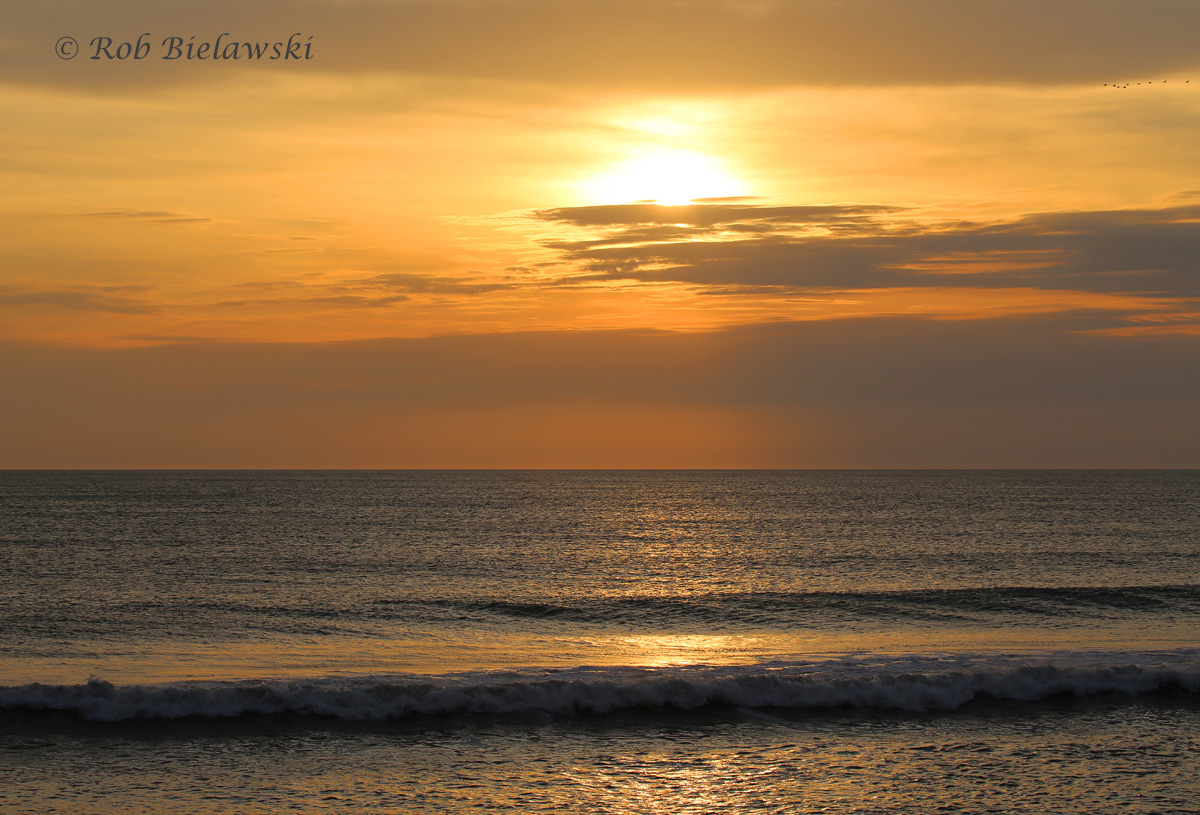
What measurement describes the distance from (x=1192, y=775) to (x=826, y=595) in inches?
851

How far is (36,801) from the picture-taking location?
1334cm

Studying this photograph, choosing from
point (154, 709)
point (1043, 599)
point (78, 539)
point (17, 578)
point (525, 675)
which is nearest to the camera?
point (154, 709)

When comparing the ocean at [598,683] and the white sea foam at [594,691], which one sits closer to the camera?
the ocean at [598,683]

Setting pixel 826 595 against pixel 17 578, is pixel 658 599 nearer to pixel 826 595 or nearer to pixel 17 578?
pixel 826 595

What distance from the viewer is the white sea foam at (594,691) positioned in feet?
59.4

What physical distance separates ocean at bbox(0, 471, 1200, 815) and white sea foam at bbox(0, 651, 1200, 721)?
6cm

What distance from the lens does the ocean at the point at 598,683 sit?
14.1 meters

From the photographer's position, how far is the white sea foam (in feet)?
59.4

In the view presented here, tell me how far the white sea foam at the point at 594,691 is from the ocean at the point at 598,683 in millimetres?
61

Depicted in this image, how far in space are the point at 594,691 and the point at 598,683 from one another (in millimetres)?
331

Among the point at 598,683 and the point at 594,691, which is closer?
the point at 594,691

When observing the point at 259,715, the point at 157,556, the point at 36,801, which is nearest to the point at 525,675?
the point at 259,715

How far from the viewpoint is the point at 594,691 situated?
62.7 ft

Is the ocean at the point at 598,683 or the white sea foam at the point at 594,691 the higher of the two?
the white sea foam at the point at 594,691
